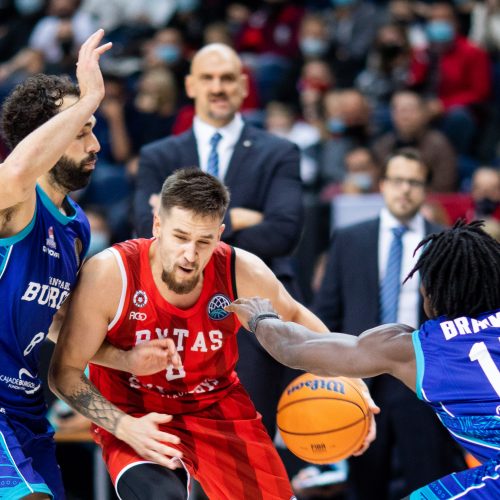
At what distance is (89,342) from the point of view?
395 cm

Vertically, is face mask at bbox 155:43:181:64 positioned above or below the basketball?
above

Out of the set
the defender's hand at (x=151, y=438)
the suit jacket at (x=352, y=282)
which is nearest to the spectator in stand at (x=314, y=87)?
the suit jacket at (x=352, y=282)

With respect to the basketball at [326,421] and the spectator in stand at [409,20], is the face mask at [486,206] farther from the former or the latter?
the basketball at [326,421]

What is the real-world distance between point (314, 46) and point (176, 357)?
7.73m

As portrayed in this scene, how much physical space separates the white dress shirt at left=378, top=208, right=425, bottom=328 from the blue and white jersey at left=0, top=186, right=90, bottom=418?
2.56 metres

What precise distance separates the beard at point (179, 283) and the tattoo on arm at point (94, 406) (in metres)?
0.51

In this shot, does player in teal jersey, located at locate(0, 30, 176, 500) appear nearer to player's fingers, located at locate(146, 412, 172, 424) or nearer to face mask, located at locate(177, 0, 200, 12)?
player's fingers, located at locate(146, 412, 172, 424)

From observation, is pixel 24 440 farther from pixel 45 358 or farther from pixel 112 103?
pixel 112 103

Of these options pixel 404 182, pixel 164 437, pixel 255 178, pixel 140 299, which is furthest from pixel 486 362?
pixel 404 182

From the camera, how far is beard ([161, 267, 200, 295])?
13.0 ft

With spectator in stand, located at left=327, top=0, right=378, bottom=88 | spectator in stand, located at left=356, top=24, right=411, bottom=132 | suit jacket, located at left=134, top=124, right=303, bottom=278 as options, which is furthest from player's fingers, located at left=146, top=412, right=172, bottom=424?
spectator in stand, located at left=327, top=0, right=378, bottom=88

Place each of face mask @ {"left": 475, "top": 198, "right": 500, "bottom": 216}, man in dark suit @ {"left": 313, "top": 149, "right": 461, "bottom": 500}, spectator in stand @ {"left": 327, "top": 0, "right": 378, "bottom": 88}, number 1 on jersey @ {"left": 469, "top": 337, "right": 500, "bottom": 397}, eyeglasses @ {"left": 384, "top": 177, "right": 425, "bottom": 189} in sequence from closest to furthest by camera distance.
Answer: number 1 on jersey @ {"left": 469, "top": 337, "right": 500, "bottom": 397} → man in dark suit @ {"left": 313, "top": 149, "right": 461, "bottom": 500} → eyeglasses @ {"left": 384, "top": 177, "right": 425, "bottom": 189} → face mask @ {"left": 475, "top": 198, "right": 500, "bottom": 216} → spectator in stand @ {"left": 327, "top": 0, "right": 378, "bottom": 88}

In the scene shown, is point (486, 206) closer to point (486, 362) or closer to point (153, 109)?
point (153, 109)

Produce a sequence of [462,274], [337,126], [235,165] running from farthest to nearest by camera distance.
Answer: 1. [337,126]
2. [235,165]
3. [462,274]
